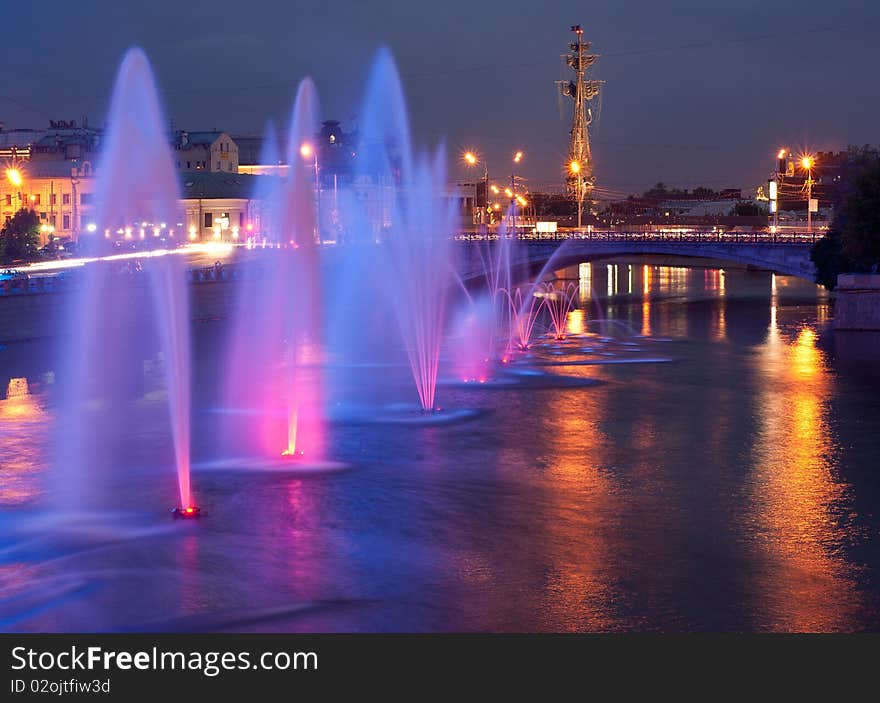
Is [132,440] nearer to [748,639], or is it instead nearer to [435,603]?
[435,603]

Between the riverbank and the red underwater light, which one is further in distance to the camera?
the riverbank

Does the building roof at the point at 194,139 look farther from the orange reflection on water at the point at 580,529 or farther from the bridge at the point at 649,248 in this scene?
the orange reflection on water at the point at 580,529

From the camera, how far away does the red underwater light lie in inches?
771

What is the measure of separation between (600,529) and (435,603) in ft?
13.7

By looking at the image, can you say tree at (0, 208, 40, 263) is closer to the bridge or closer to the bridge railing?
the bridge

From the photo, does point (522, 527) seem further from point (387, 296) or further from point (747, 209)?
point (747, 209)

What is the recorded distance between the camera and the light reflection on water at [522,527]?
49.9 ft

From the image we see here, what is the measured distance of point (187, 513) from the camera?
1966 cm

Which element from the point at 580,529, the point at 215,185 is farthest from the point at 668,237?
the point at 580,529

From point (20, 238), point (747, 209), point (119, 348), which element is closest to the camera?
point (119, 348)

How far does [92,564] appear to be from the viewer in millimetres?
17109

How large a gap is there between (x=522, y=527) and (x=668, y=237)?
60447mm

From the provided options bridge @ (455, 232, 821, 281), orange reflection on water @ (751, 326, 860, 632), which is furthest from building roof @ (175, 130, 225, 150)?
orange reflection on water @ (751, 326, 860, 632)

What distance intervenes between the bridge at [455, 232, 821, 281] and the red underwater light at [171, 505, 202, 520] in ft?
179
